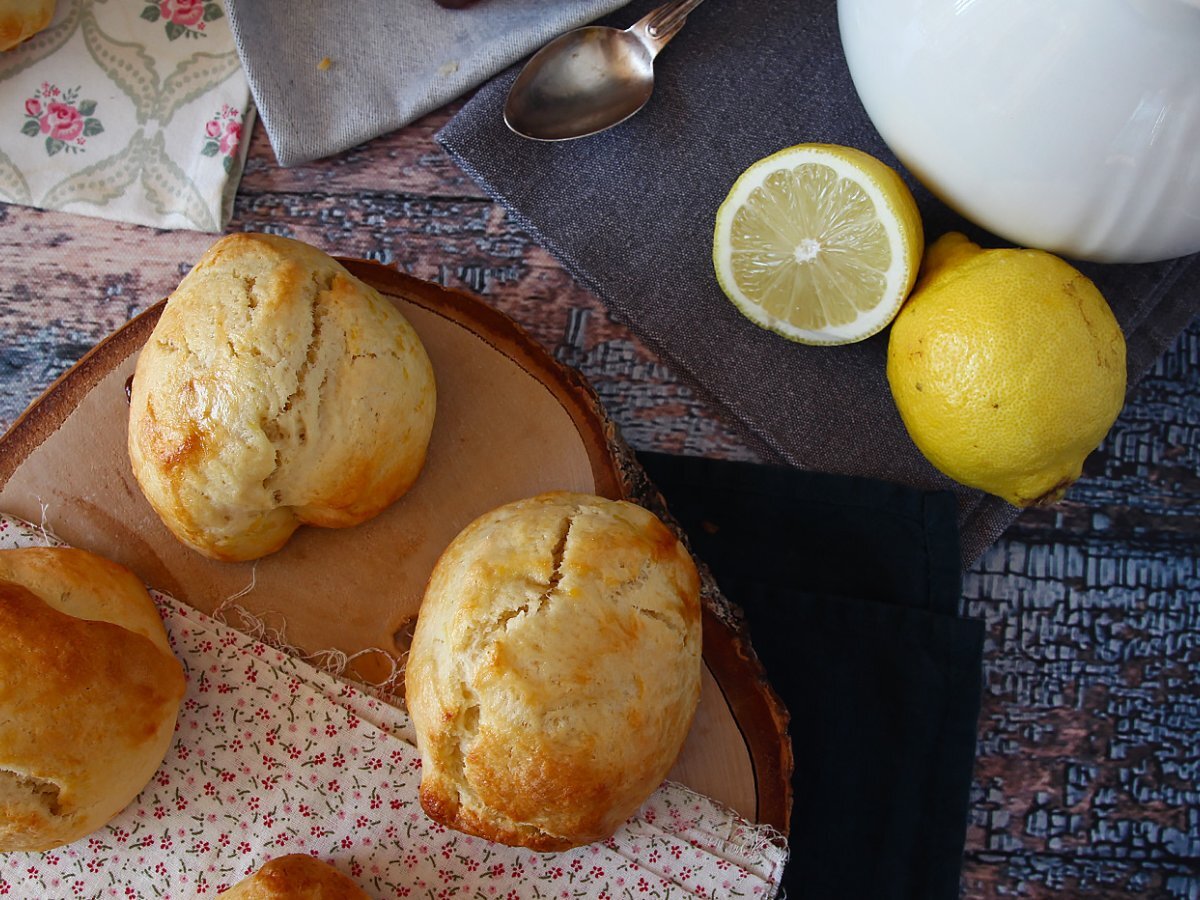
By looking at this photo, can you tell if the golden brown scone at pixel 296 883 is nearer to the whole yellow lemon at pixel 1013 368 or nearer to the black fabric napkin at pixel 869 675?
the black fabric napkin at pixel 869 675

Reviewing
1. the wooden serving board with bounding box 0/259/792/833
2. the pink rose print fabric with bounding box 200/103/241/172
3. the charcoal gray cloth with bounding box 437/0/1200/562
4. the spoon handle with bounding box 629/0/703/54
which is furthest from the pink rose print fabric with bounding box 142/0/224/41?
the spoon handle with bounding box 629/0/703/54

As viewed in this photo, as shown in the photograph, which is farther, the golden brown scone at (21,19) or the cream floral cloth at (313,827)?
the golden brown scone at (21,19)

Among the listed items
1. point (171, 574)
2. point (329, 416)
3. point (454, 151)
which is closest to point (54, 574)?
point (171, 574)

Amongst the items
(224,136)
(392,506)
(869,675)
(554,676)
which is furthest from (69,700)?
(869,675)

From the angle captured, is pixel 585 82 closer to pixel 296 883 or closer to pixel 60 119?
pixel 60 119

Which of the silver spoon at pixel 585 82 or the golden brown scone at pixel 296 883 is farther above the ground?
the silver spoon at pixel 585 82

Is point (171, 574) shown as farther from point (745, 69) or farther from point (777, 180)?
point (745, 69)

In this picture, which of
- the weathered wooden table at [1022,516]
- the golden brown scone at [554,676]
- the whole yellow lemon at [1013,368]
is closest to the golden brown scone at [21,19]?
the weathered wooden table at [1022,516]

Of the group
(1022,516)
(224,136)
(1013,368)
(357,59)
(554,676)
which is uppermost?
(357,59)
